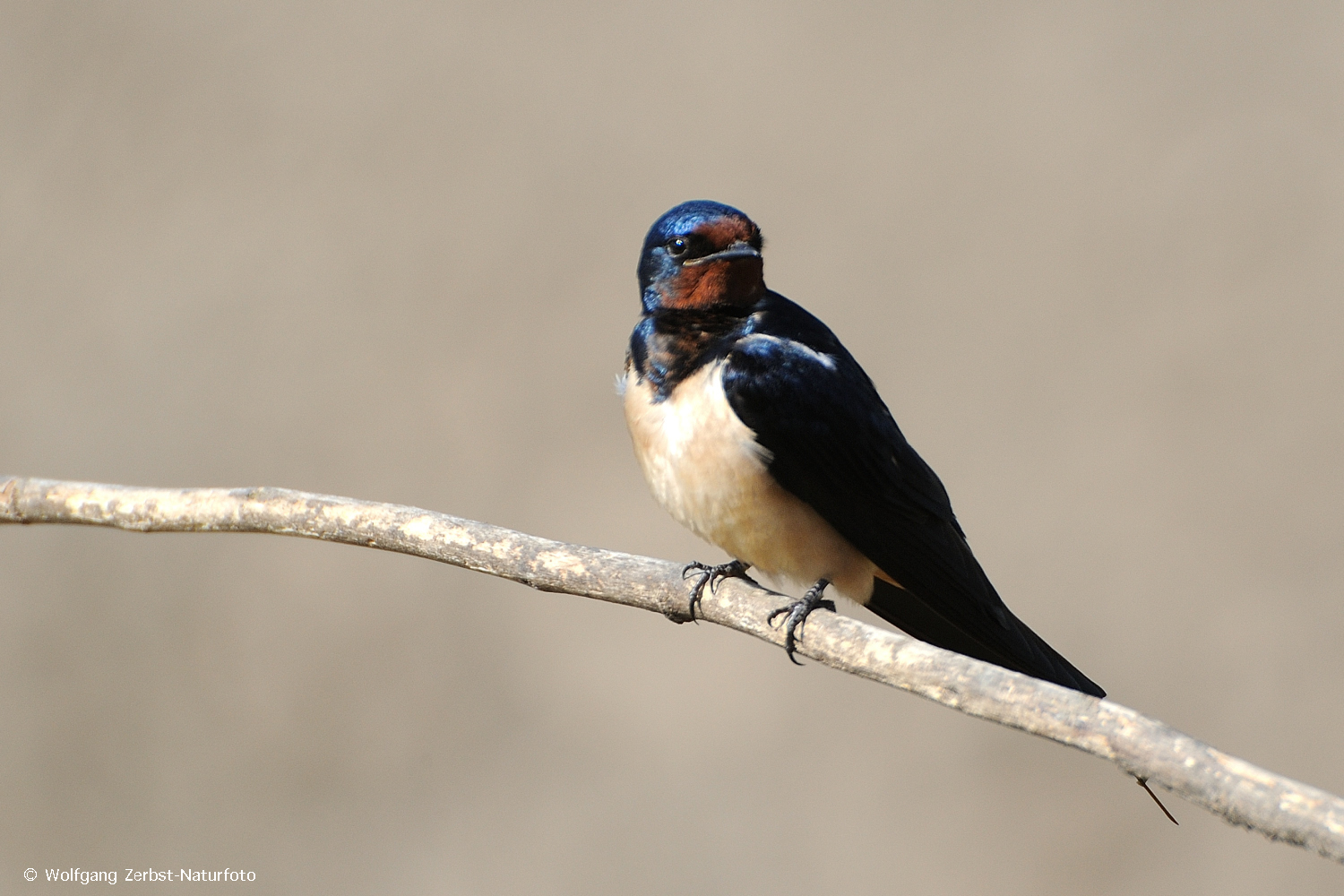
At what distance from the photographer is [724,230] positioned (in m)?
A: 1.14

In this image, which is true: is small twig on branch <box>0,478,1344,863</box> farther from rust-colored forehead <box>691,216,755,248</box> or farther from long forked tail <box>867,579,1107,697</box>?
rust-colored forehead <box>691,216,755,248</box>

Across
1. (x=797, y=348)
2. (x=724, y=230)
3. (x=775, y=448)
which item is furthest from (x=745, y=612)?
(x=724, y=230)

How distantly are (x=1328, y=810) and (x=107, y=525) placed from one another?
3.97 ft

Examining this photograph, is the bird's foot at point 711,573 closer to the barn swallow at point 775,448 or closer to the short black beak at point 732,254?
the barn swallow at point 775,448

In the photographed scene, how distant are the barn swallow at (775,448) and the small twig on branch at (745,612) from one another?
0.30 feet

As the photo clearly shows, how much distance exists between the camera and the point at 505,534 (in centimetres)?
111

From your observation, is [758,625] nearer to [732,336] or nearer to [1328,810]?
[732,336]

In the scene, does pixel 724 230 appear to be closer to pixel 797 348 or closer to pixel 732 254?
pixel 732 254

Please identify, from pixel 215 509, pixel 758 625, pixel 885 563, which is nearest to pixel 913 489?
pixel 885 563

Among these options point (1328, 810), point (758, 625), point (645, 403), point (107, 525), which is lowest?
point (1328, 810)

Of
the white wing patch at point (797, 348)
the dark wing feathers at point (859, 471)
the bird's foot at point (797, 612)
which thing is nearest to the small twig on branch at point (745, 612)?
the bird's foot at point (797, 612)

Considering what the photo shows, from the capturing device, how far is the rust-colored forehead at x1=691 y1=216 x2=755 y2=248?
1.13m

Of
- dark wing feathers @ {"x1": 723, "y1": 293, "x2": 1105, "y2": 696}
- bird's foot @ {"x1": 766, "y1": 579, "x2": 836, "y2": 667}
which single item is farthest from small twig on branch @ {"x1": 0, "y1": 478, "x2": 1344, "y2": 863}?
dark wing feathers @ {"x1": 723, "y1": 293, "x2": 1105, "y2": 696}

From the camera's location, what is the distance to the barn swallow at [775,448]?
1.16 m
